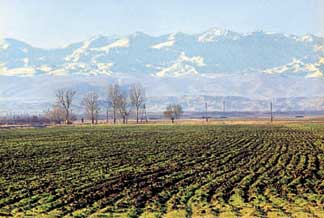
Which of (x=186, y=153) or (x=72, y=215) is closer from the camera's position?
(x=72, y=215)

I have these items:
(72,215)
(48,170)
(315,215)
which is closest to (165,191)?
(72,215)

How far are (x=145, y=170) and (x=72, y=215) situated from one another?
1364 centimetres

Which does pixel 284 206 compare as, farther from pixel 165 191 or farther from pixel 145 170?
pixel 145 170

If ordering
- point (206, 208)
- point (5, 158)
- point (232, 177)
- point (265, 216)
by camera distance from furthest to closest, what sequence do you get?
1. point (5, 158)
2. point (232, 177)
3. point (206, 208)
4. point (265, 216)

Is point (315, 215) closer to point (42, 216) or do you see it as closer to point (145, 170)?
point (42, 216)

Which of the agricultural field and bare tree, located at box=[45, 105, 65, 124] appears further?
bare tree, located at box=[45, 105, 65, 124]

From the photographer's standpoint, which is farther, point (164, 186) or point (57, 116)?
point (57, 116)

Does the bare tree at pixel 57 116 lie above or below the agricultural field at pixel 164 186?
above

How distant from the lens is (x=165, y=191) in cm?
2564

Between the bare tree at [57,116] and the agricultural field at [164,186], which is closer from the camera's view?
the agricultural field at [164,186]

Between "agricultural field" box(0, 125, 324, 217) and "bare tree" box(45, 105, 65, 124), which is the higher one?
"bare tree" box(45, 105, 65, 124)

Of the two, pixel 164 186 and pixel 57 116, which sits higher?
pixel 57 116

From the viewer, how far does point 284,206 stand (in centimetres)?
2162

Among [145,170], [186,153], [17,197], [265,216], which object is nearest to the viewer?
[265,216]
